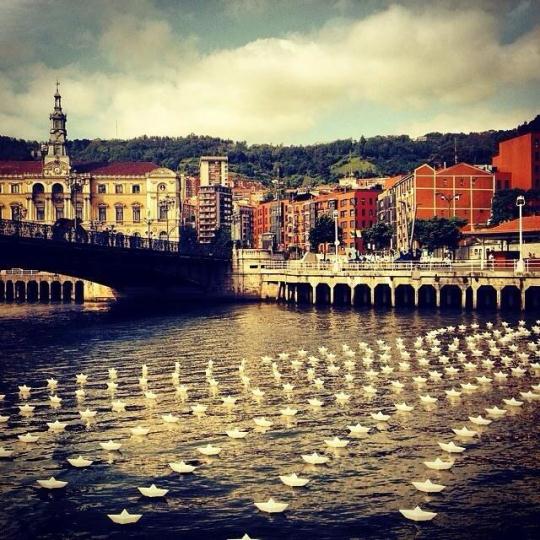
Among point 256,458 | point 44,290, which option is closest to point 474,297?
point 256,458

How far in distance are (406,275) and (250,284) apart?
96.3 ft

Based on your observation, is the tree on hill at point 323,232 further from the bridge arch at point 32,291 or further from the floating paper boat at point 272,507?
the floating paper boat at point 272,507

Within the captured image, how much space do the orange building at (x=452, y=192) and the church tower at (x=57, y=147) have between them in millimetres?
79281

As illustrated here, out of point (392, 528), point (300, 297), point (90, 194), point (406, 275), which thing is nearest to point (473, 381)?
point (392, 528)

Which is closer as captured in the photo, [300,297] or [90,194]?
[300,297]

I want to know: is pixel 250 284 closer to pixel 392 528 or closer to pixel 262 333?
pixel 262 333

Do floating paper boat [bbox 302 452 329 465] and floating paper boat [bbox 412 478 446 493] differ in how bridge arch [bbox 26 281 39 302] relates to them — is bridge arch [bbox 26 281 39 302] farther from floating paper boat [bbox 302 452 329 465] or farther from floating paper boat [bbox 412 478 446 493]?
floating paper boat [bbox 412 478 446 493]

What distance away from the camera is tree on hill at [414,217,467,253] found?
5133 inches

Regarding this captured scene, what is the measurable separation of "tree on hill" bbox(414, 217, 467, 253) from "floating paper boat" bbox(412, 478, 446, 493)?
104423 millimetres

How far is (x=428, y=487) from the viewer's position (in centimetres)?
2884

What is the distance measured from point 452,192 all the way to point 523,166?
20872 millimetres

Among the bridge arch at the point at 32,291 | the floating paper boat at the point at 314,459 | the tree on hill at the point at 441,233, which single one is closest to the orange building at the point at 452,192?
the tree on hill at the point at 441,233

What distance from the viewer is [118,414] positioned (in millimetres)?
41625

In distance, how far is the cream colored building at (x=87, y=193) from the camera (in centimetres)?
18100
